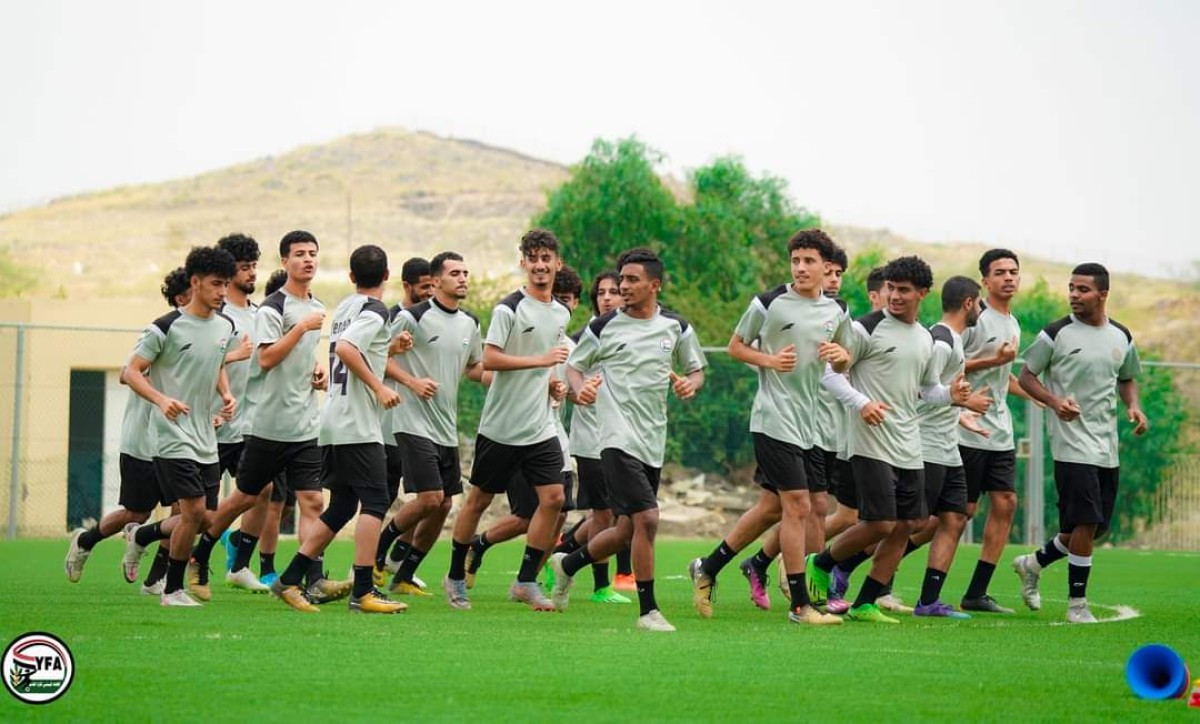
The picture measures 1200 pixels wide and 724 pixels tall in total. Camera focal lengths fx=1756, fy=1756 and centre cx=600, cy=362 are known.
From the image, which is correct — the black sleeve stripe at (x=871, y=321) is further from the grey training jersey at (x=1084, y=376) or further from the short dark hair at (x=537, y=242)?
the short dark hair at (x=537, y=242)

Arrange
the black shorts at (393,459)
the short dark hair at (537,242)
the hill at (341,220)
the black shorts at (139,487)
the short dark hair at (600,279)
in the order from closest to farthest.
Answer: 1. the short dark hair at (537,242)
2. the black shorts at (139,487)
3. the black shorts at (393,459)
4. the short dark hair at (600,279)
5. the hill at (341,220)

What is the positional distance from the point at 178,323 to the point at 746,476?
15.0 meters

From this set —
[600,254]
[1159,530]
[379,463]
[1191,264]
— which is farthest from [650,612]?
[1191,264]

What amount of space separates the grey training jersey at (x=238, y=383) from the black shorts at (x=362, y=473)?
2.57 meters

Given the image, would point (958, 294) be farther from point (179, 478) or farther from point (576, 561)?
point (179, 478)

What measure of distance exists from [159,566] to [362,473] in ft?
8.48

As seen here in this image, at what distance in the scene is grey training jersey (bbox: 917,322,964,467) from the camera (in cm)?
1148

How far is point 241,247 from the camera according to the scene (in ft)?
40.5

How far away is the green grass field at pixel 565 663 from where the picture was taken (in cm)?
684

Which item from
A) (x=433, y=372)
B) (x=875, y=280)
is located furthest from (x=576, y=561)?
(x=875, y=280)

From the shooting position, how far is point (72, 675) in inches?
283

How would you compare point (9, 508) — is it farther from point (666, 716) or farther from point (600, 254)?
point (600, 254)

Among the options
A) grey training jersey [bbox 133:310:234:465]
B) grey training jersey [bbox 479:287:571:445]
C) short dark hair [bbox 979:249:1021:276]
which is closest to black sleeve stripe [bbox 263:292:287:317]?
grey training jersey [bbox 133:310:234:465]

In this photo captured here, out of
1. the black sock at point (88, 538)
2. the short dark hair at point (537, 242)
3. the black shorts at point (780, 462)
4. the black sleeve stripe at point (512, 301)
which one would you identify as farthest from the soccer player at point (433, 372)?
the black sock at point (88, 538)
